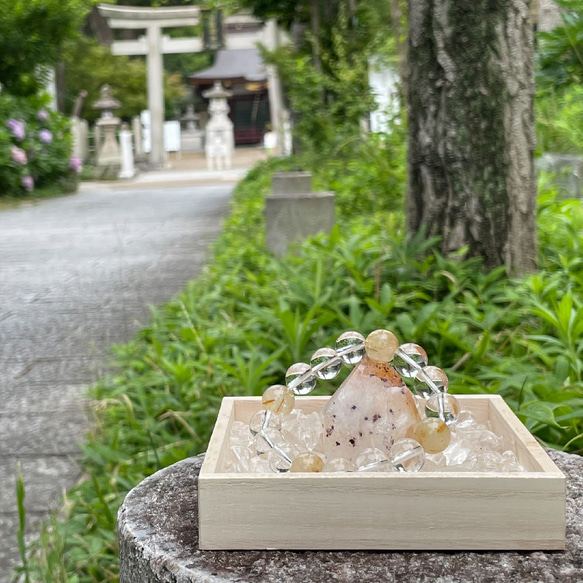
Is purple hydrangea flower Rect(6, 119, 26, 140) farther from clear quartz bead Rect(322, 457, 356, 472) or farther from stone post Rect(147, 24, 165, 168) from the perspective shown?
clear quartz bead Rect(322, 457, 356, 472)

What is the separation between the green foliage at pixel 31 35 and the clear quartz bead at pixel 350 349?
48.1ft

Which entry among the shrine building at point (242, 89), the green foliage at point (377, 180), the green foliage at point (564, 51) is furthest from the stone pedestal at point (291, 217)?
the shrine building at point (242, 89)

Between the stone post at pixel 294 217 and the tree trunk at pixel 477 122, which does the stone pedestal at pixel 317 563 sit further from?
the stone post at pixel 294 217

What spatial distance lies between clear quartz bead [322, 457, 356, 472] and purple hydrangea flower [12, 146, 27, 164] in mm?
14111

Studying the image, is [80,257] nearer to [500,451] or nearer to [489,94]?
[489,94]

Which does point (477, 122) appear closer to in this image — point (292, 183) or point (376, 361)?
point (376, 361)

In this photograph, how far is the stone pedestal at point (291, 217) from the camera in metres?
5.85

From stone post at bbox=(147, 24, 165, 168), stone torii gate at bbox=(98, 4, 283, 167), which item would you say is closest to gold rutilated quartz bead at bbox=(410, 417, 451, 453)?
stone torii gate at bbox=(98, 4, 283, 167)

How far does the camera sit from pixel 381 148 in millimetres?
7262

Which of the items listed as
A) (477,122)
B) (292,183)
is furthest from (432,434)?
(292,183)

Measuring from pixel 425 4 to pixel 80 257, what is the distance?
15.7ft

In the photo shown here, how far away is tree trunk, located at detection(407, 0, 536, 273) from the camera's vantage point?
328 centimetres

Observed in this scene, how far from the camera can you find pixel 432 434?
3.88 ft

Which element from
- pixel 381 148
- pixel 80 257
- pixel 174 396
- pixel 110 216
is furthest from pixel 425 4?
pixel 110 216
